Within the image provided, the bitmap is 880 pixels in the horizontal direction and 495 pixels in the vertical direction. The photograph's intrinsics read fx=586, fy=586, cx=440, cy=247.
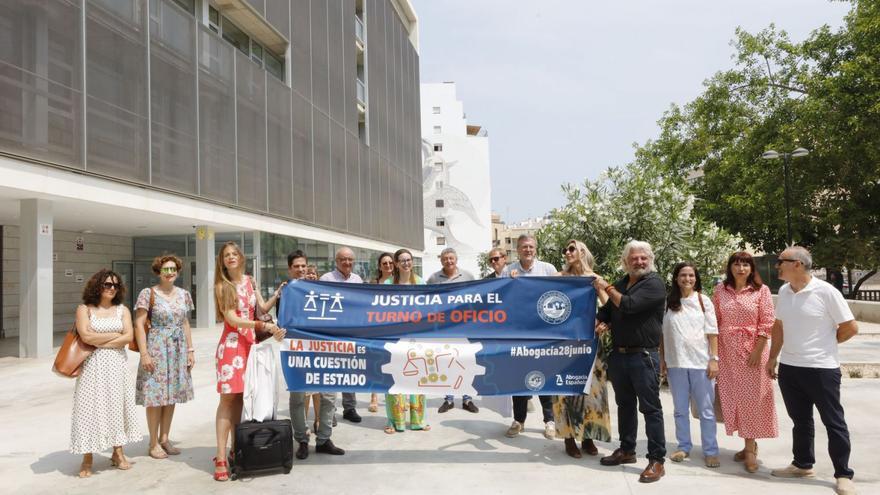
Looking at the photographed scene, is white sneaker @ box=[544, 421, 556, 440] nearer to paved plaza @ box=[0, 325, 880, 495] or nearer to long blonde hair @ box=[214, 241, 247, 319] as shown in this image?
paved plaza @ box=[0, 325, 880, 495]

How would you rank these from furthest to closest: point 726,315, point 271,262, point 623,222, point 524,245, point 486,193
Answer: point 486,193
point 271,262
point 623,222
point 524,245
point 726,315

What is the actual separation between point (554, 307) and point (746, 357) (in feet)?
5.29

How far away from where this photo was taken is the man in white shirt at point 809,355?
4234mm

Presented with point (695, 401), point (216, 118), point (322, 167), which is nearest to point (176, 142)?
point (216, 118)

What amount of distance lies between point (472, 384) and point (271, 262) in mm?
18473

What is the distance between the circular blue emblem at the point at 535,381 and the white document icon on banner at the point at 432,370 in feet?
1.31

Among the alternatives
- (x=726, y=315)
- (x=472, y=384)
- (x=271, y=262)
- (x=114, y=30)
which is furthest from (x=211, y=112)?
(x=726, y=315)

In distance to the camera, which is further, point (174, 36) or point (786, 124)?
point (786, 124)

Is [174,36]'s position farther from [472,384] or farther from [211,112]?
[472,384]

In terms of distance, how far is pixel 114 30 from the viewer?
43.5 ft

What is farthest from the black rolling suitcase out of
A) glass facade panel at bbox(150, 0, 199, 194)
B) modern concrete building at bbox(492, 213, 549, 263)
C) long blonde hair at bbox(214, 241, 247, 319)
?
modern concrete building at bbox(492, 213, 549, 263)

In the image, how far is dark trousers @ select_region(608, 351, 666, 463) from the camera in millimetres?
4508

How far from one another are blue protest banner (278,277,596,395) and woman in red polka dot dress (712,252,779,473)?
1108 mm

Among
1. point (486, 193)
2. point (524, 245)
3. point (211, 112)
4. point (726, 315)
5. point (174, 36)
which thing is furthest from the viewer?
point (486, 193)
